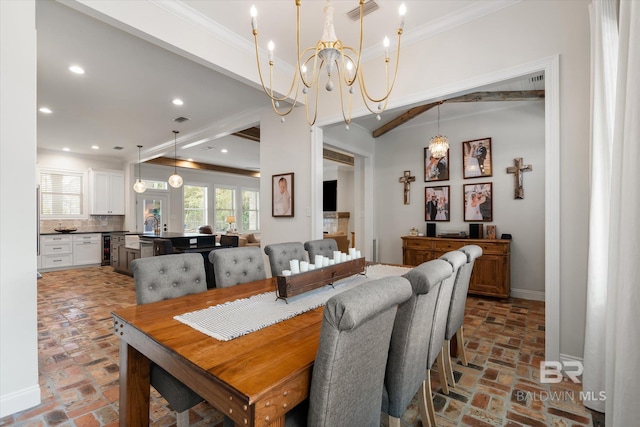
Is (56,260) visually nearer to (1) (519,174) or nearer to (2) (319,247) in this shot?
(2) (319,247)

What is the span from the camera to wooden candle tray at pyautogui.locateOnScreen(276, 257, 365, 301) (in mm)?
1631

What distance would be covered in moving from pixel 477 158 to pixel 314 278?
4132mm

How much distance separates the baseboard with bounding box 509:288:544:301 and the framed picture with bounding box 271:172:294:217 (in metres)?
3.56

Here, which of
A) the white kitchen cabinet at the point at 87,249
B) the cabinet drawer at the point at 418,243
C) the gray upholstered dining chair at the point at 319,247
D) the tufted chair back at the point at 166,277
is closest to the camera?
the tufted chair back at the point at 166,277

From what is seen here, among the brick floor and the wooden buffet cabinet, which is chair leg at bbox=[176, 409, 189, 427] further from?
the wooden buffet cabinet

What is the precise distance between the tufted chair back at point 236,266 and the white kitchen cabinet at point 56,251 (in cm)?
727

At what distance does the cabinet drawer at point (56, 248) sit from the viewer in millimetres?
6859

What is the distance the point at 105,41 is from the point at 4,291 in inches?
96.5

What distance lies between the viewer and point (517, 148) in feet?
14.6

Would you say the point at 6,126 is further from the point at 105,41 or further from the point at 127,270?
the point at 127,270

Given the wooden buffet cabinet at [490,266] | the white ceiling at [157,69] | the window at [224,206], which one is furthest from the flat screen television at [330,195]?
the wooden buffet cabinet at [490,266]

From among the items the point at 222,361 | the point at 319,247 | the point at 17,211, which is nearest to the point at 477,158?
the point at 319,247

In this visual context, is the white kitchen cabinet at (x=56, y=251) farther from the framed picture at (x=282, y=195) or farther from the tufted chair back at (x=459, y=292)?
the tufted chair back at (x=459, y=292)

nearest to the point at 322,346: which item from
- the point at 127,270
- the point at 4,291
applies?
the point at 4,291
